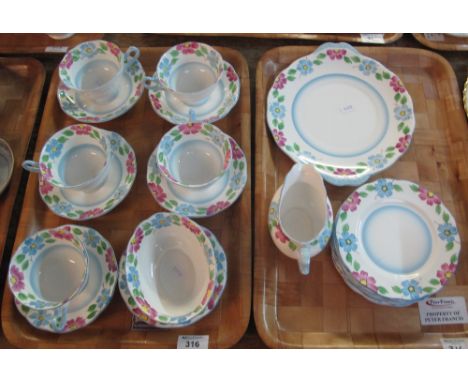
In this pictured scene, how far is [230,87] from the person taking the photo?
2.83 feet

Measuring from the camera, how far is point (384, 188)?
0.76 metres

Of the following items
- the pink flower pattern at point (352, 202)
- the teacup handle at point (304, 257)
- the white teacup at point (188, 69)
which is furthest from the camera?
the white teacup at point (188, 69)

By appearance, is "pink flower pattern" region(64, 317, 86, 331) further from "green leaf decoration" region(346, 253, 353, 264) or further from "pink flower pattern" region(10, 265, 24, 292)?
"green leaf decoration" region(346, 253, 353, 264)

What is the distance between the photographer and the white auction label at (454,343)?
0.68m

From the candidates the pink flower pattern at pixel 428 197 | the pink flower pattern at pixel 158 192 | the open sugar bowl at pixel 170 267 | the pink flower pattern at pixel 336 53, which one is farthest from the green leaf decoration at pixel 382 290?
the pink flower pattern at pixel 336 53

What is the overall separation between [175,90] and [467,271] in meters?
0.73

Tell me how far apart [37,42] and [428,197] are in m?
1.04

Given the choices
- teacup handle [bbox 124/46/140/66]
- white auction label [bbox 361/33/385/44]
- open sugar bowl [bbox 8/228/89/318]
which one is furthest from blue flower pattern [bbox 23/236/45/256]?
white auction label [bbox 361/33/385/44]

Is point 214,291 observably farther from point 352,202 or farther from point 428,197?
point 428,197

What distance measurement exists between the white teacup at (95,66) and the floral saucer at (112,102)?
0.01m

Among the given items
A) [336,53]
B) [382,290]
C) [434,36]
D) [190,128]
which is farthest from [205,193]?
[434,36]

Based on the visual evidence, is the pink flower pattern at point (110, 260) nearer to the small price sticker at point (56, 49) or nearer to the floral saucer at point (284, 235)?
the floral saucer at point (284, 235)

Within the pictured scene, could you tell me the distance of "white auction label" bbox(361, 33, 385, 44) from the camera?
38.1 inches

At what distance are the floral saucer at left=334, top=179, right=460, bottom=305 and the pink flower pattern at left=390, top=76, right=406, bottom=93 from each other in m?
0.24
